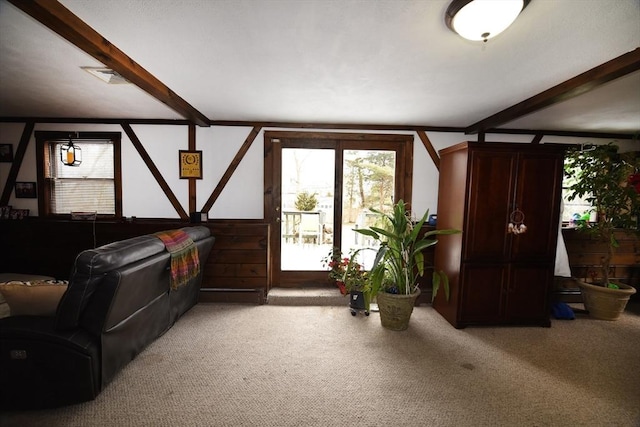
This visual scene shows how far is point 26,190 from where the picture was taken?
3.73m

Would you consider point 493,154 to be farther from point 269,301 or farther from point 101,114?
point 101,114

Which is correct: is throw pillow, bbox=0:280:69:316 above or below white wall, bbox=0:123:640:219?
below

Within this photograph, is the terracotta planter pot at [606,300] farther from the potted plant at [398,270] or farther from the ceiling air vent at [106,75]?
the ceiling air vent at [106,75]

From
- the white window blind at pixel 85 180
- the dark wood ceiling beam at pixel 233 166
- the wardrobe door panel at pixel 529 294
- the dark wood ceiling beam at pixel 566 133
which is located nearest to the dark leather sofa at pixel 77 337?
the dark wood ceiling beam at pixel 233 166

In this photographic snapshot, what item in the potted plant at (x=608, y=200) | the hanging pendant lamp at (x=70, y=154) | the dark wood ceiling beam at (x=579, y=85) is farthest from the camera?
the hanging pendant lamp at (x=70, y=154)

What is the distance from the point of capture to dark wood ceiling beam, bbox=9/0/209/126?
1.40 m

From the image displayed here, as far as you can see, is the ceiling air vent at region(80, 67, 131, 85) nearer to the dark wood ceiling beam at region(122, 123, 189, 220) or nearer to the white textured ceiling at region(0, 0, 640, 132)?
the white textured ceiling at region(0, 0, 640, 132)

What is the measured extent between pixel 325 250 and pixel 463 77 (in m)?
2.58

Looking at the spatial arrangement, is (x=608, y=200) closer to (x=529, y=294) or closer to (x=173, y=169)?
(x=529, y=294)

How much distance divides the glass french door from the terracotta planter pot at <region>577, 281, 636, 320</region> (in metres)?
2.43

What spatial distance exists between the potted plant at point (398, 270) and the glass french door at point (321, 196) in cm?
94

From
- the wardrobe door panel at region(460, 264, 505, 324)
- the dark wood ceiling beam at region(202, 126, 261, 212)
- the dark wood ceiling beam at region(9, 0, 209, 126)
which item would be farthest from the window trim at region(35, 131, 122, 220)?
the wardrobe door panel at region(460, 264, 505, 324)

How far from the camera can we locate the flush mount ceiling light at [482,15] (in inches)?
53.0

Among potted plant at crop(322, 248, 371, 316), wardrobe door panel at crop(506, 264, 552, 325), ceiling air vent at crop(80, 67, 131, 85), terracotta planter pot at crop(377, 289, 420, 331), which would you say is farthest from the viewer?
potted plant at crop(322, 248, 371, 316)
